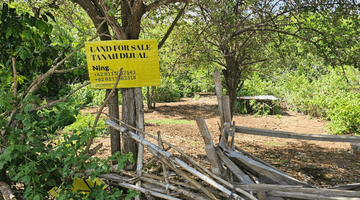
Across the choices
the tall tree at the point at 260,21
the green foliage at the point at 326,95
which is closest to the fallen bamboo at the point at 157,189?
the tall tree at the point at 260,21

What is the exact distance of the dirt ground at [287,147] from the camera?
4766 millimetres

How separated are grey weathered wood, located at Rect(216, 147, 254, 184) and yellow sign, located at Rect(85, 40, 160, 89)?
1.14m

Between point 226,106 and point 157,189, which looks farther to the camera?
point 226,106

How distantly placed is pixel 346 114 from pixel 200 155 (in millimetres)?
4821

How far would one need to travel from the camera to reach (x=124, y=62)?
3.24 meters

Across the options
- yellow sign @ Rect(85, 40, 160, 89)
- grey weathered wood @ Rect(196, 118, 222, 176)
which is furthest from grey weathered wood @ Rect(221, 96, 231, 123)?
yellow sign @ Rect(85, 40, 160, 89)

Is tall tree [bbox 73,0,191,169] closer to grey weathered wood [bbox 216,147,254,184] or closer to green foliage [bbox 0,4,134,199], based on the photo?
green foliage [bbox 0,4,134,199]

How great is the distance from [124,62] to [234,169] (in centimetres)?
177

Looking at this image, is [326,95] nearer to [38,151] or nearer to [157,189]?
[157,189]

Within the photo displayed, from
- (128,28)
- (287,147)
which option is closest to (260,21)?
(287,147)

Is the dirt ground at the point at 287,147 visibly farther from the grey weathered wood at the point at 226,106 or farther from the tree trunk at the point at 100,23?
the tree trunk at the point at 100,23

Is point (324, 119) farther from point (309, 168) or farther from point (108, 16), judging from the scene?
point (108, 16)

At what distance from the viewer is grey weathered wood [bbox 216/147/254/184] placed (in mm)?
2850

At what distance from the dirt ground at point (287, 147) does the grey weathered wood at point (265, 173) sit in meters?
0.68
